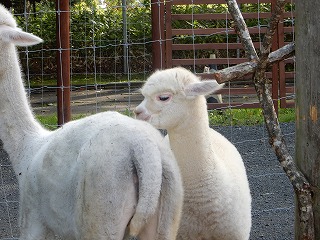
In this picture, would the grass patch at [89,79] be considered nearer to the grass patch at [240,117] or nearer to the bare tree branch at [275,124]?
the grass patch at [240,117]

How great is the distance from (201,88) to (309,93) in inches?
53.0

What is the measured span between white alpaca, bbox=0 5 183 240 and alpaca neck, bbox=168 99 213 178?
1.07m

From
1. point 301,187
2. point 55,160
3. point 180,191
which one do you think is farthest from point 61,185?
point 301,187

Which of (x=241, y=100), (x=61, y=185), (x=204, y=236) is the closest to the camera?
(x=61, y=185)

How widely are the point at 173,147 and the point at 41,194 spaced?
1248 millimetres

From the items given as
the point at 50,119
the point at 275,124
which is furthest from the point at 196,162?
the point at 50,119

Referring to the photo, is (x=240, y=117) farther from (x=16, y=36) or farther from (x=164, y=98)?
(x=16, y=36)

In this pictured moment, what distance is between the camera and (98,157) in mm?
3855

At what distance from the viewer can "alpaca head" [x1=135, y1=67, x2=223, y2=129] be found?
17.3 feet

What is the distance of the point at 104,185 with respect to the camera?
381 cm

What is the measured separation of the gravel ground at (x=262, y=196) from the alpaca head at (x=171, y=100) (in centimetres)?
158

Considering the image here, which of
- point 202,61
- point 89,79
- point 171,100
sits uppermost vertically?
point 202,61

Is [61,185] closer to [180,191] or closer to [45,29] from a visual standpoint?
[180,191]

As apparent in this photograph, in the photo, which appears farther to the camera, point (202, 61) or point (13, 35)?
point (202, 61)
